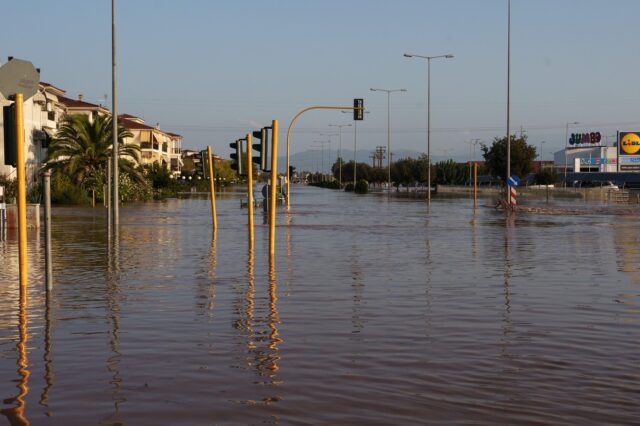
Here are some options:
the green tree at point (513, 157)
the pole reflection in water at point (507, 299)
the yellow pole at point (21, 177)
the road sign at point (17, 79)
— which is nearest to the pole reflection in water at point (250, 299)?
the pole reflection in water at point (507, 299)

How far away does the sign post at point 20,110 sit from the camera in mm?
11672

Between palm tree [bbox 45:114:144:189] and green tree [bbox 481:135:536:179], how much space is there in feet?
108

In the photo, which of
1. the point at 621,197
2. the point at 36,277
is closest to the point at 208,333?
the point at 36,277

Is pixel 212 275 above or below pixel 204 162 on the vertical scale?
below

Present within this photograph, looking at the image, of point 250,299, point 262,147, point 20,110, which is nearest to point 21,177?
point 20,110

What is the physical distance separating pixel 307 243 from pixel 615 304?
494 inches

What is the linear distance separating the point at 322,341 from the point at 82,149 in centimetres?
5470

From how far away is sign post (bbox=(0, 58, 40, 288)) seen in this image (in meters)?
11.7

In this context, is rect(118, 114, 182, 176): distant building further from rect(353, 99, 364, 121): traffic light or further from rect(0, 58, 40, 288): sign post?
rect(0, 58, 40, 288): sign post

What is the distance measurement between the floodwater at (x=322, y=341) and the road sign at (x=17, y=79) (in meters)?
2.87

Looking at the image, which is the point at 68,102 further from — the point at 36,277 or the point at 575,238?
the point at 36,277

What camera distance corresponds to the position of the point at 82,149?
201 ft

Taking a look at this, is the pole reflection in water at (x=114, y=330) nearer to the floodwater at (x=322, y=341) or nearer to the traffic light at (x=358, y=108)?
the floodwater at (x=322, y=341)

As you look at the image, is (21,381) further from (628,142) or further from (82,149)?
(628,142)
